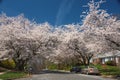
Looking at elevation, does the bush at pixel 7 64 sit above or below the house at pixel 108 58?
below

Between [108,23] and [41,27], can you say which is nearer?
[108,23]

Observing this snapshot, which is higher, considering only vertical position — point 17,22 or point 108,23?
point 17,22

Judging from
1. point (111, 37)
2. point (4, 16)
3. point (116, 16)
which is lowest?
point (111, 37)

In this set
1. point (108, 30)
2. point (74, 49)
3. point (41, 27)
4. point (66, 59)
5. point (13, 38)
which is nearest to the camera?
point (108, 30)

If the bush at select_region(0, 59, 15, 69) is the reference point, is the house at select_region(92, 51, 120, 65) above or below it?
above

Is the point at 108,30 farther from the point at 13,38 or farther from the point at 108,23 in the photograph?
the point at 13,38

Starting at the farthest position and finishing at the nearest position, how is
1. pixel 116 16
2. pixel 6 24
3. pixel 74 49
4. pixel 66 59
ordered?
pixel 66 59 < pixel 74 49 < pixel 6 24 < pixel 116 16

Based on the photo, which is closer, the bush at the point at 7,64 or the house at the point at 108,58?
the bush at the point at 7,64

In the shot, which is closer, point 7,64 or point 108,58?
point 7,64

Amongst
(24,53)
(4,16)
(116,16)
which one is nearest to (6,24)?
(4,16)

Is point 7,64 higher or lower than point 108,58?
lower

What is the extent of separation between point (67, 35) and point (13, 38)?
1429cm

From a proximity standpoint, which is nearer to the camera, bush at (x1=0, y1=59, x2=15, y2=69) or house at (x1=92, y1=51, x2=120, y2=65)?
bush at (x1=0, y1=59, x2=15, y2=69)

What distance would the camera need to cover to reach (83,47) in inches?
2329
